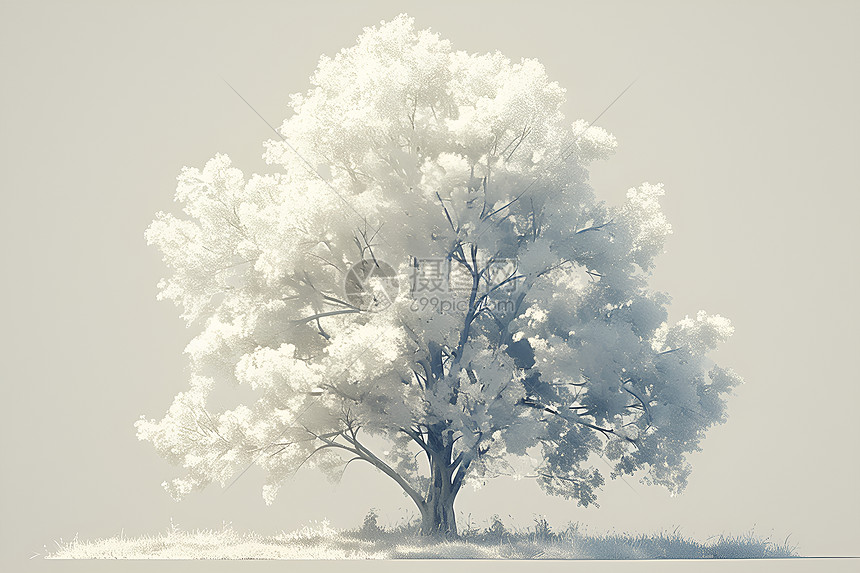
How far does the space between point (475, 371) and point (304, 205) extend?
5.18 meters

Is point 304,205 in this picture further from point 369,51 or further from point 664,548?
point 664,548

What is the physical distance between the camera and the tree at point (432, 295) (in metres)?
19.5

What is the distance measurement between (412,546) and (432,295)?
5529mm

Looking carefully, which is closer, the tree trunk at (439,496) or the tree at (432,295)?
the tree at (432,295)

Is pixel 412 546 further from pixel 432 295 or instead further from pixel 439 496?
pixel 432 295

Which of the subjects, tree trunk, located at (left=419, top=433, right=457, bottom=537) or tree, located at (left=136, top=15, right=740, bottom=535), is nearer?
tree, located at (left=136, top=15, right=740, bottom=535)

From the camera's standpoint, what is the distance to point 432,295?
771 inches

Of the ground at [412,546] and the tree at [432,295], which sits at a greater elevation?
the tree at [432,295]

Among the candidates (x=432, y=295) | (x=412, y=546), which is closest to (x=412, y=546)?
(x=412, y=546)

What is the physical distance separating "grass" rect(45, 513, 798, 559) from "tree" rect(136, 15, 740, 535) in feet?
3.48

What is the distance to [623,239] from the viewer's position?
20891 mm

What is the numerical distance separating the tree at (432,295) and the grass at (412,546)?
1.06 meters

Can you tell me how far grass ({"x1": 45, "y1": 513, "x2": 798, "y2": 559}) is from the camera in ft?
64.1

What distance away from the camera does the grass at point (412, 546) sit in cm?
1955
